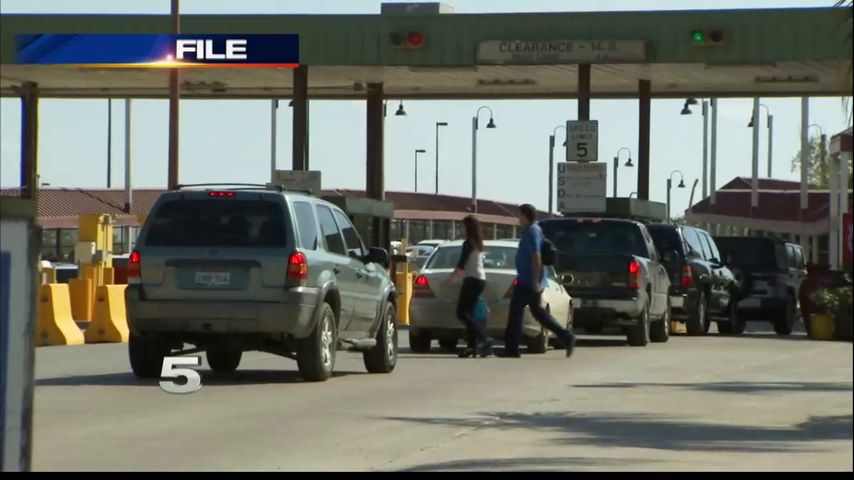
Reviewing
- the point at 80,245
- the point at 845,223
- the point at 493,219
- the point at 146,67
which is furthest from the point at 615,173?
the point at 845,223

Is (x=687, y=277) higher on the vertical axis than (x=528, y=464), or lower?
higher

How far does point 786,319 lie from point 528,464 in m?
25.6

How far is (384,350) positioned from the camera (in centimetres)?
2005

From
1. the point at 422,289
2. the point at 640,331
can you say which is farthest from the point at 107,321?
the point at 640,331

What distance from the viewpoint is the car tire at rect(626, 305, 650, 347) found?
89.1 feet

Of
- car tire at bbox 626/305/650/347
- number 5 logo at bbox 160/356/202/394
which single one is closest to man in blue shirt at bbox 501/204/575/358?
number 5 logo at bbox 160/356/202/394

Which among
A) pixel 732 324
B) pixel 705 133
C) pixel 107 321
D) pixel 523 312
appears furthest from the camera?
pixel 705 133

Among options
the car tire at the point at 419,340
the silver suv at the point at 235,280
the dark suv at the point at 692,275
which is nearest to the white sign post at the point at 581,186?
the dark suv at the point at 692,275

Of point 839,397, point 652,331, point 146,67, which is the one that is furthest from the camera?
point 146,67

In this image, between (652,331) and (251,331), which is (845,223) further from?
(652,331)

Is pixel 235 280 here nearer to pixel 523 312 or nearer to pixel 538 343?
pixel 523 312

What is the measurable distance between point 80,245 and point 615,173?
79.0 m

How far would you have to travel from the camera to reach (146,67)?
1686 inches

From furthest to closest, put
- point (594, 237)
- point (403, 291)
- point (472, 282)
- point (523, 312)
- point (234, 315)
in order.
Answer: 1. point (403, 291)
2. point (594, 237)
3. point (523, 312)
4. point (472, 282)
5. point (234, 315)
